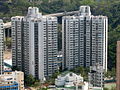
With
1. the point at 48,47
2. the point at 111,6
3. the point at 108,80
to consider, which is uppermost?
the point at 111,6

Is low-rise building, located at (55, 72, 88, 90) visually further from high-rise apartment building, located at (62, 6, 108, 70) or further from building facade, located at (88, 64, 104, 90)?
high-rise apartment building, located at (62, 6, 108, 70)

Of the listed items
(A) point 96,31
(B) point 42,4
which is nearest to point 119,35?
(A) point 96,31

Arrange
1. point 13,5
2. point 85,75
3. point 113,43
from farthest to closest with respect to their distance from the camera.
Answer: point 13,5, point 113,43, point 85,75

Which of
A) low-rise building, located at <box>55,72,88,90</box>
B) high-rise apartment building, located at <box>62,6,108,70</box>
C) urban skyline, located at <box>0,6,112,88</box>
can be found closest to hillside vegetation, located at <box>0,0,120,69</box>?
high-rise apartment building, located at <box>62,6,108,70</box>

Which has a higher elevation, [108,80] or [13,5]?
[13,5]

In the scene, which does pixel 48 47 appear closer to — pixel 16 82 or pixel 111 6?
pixel 16 82

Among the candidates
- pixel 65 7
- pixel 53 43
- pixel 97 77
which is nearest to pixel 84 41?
pixel 53 43

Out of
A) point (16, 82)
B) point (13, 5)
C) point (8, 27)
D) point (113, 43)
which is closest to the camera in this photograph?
point (16, 82)
